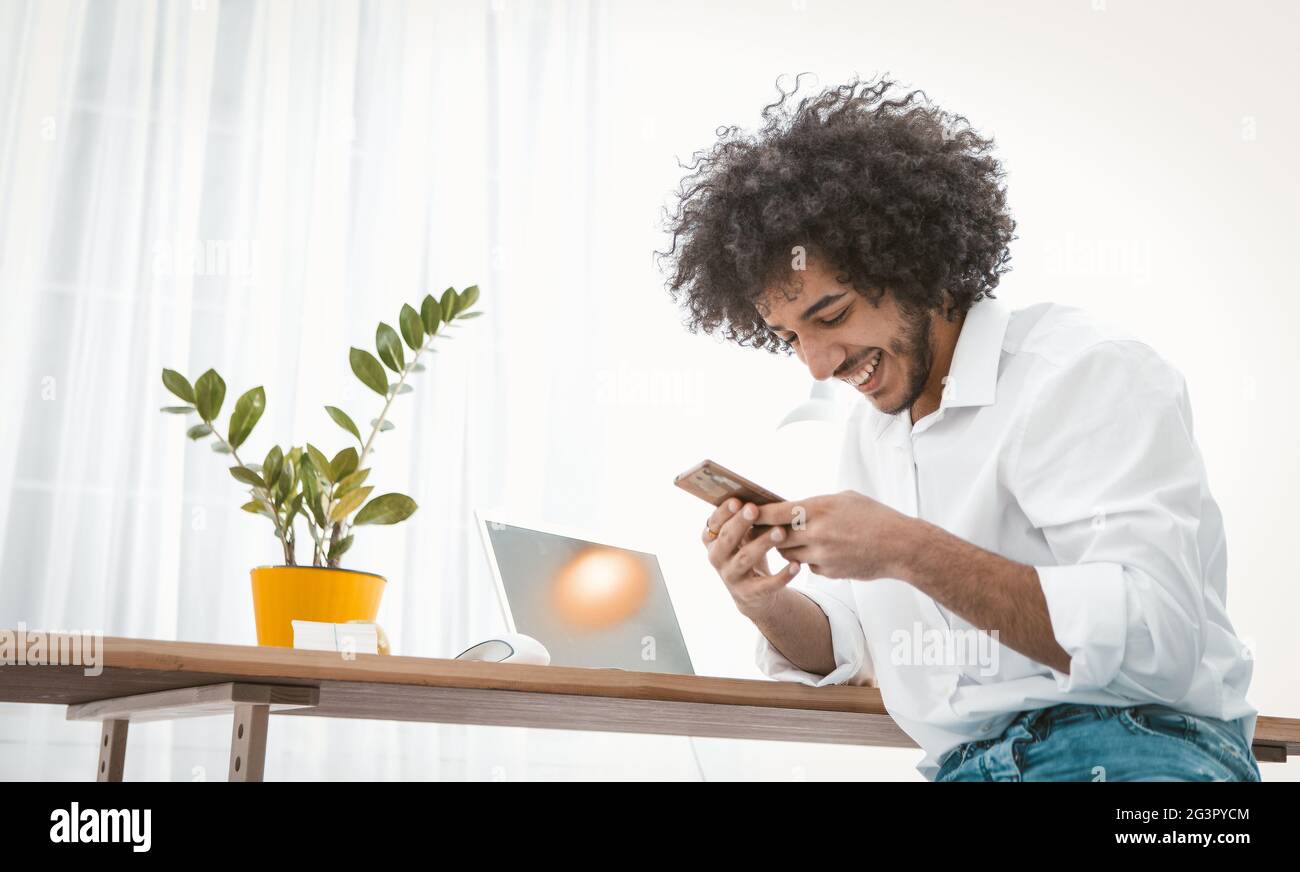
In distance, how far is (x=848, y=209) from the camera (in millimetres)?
1388

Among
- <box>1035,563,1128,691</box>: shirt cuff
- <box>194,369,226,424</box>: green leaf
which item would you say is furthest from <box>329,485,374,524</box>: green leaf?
<box>1035,563,1128,691</box>: shirt cuff

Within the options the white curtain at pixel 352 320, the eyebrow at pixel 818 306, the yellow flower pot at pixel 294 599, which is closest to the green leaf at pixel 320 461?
the yellow flower pot at pixel 294 599

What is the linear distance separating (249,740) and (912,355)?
82 cm

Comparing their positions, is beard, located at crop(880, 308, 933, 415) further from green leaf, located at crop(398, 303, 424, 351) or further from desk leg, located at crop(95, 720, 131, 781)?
desk leg, located at crop(95, 720, 131, 781)

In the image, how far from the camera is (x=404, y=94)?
2.54 metres

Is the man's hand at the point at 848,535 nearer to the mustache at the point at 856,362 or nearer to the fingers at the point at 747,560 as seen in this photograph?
the fingers at the point at 747,560

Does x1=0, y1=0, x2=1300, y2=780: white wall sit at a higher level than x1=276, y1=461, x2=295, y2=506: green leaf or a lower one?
higher

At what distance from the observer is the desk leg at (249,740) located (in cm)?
102

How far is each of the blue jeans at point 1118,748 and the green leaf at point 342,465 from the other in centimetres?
83

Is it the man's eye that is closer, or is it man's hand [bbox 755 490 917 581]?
man's hand [bbox 755 490 917 581]

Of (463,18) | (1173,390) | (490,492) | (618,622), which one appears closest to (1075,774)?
(1173,390)

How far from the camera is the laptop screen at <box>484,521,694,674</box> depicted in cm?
144

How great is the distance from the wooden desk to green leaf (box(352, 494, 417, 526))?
0.25 metres

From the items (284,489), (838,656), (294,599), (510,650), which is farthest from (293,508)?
(838,656)
